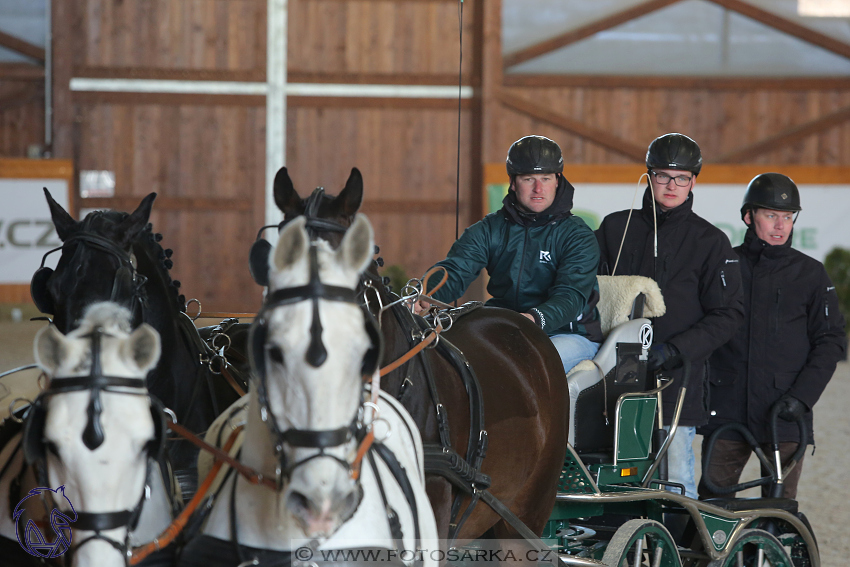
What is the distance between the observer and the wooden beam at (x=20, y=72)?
11.6 m

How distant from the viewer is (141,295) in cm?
231

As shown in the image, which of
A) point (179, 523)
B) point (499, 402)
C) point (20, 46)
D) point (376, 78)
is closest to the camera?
point (179, 523)

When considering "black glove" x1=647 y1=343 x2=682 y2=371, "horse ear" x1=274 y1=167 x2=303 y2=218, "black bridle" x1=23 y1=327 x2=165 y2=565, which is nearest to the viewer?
"black bridle" x1=23 y1=327 x2=165 y2=565

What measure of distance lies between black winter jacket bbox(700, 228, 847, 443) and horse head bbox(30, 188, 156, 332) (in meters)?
2.82

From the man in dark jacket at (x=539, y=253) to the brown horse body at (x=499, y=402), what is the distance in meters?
0.30

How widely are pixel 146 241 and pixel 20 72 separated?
10630 mm

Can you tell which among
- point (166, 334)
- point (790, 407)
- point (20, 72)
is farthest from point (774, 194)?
point (20, 72)

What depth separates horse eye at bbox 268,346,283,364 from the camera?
1469mm

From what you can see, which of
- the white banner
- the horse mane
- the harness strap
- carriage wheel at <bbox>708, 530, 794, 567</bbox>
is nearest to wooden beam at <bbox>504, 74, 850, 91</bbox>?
the white banner

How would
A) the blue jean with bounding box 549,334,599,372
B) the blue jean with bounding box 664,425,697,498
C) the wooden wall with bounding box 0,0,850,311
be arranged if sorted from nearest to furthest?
1. the blue jean with bounding box 549,334,599,372
2. the blue jean with bounding box 664,425,697,498
3. the wooden wall with bounding box 0,0,850,311

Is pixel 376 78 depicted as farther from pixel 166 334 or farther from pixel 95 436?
pixel 95 436

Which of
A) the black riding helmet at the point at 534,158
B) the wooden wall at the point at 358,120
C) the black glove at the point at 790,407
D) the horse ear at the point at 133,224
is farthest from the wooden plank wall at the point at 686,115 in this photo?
the horse ear at the point at 133,224

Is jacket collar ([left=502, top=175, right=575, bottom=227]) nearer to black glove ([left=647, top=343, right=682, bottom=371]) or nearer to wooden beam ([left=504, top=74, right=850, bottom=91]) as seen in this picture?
black glove ([left=647, top=343, right=682, bottom=371])

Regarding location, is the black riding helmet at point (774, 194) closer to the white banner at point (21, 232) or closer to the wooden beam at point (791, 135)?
the white banner at point (21, 232)
